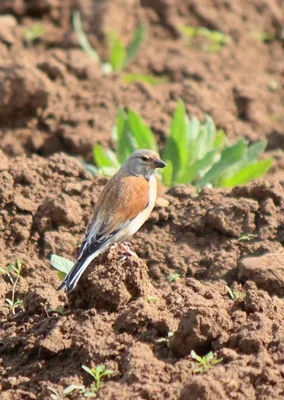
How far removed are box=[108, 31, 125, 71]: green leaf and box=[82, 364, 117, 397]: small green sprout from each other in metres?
6.63

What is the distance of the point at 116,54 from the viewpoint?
1117 centimetres

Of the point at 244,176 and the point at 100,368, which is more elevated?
the point at 244,176

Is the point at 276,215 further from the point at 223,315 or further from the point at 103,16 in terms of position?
the point at 103,16

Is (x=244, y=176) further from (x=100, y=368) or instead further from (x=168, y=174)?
(x=100, y=368)

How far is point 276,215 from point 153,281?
3.37 feet

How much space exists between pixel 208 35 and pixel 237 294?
24.1ft

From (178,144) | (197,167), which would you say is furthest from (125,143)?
(197,167)

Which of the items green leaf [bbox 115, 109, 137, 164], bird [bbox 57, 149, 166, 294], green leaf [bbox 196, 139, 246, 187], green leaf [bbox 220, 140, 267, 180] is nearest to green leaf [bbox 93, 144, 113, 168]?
green leaf [bbox 115, 109, 137, 164]

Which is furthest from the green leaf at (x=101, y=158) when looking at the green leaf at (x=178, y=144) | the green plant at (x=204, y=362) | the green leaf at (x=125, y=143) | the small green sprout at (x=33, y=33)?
the green plant at (x=204, y=362)

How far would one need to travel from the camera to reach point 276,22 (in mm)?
12930

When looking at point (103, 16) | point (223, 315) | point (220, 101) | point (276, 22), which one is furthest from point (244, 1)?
point (223, 315)

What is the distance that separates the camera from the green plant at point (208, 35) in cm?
1237

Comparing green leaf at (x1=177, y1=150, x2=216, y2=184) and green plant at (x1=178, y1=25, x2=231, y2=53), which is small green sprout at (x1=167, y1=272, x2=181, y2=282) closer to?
green leaf at (x1=177, y1=150, x2=216, y2=184)

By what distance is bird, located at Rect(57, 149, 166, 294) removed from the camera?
590cm
